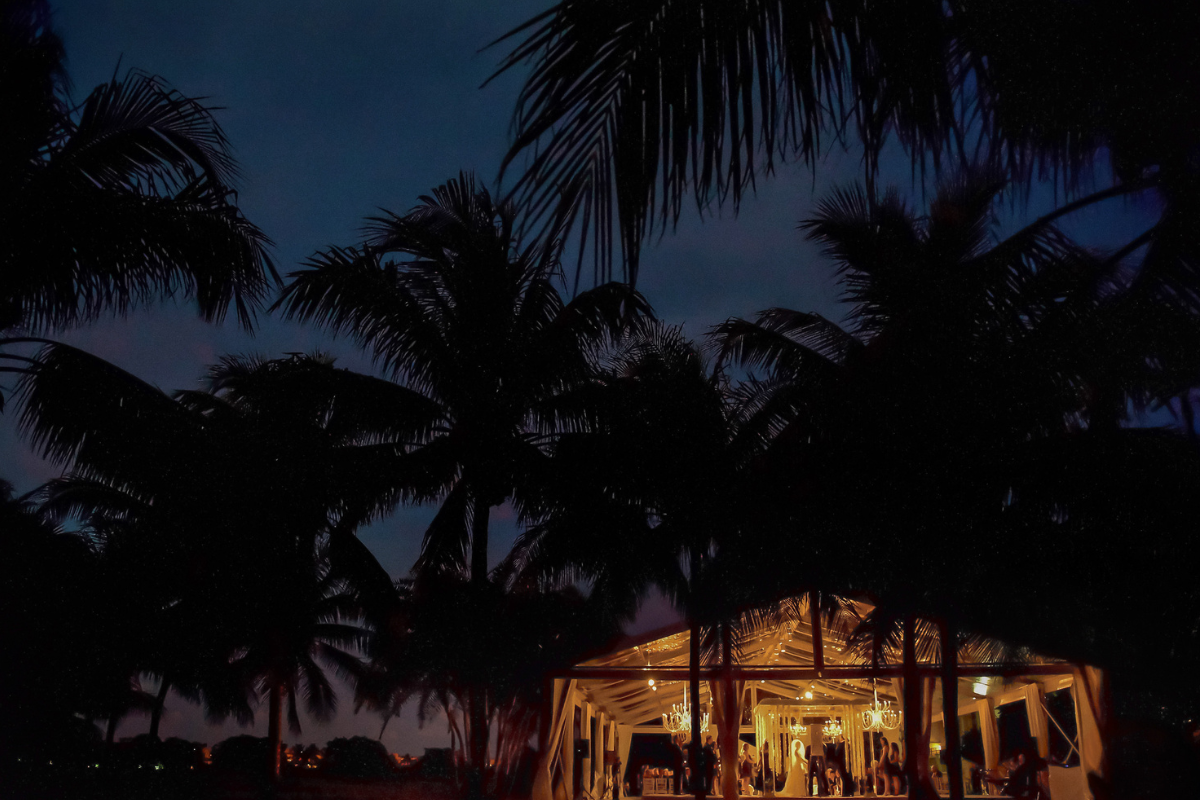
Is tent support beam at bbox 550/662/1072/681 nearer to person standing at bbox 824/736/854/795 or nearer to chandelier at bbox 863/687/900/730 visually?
person standing at bbox 824/736/854/795

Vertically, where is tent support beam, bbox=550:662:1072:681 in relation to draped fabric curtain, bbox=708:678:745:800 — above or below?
above

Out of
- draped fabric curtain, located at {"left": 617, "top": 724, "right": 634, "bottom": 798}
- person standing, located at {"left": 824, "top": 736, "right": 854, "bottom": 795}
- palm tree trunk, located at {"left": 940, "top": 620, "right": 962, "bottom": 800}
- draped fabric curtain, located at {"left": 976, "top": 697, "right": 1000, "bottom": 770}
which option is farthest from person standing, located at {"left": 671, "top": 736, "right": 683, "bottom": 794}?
palm tree trunk, located at {"left": 940, "top": 620, "right": 962, "bottom": 800}

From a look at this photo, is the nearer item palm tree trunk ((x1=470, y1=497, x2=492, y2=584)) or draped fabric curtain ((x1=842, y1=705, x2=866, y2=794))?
palm tree trunk ((x1=470, y1=497, x2=492, y2=584))

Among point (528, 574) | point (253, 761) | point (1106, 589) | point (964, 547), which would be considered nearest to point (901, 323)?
point (1106, 589)

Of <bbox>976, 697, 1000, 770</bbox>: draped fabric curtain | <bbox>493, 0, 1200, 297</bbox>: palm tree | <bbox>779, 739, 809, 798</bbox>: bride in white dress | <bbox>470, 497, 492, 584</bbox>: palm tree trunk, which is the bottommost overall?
<bbox>779, 739, 809, 798</bbox>: bride in white dress

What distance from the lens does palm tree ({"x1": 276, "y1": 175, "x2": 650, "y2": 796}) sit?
1562 centimetres

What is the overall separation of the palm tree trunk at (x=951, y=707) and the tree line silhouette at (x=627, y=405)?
250 mm

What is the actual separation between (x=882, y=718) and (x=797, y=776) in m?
2.22

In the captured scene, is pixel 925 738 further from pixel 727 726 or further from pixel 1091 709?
pixel 727 726

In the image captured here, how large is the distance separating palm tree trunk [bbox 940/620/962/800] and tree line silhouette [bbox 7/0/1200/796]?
25 centimetres

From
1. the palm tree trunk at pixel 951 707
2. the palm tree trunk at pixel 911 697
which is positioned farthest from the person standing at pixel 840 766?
the palm tree trunk at pixel 951 707

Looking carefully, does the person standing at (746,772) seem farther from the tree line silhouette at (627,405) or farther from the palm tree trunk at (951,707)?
the palm tree trunk at (951,707)

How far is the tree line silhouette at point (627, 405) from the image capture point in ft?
6.25

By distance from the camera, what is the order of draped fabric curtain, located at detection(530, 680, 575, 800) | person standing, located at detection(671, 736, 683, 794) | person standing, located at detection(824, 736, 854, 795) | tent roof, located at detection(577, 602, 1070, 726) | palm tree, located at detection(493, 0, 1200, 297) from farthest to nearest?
person standing, located at detection(671, 736, 683, 794) < person standing, located at detection(824, 736, 854, 795) < tent roof, located at detection(577, 602, 1070, 726) < draped fabric curtain, located at detection(530, 680, 575, 800) < palm tree, located at detection(493, 0, 1200, 297)
